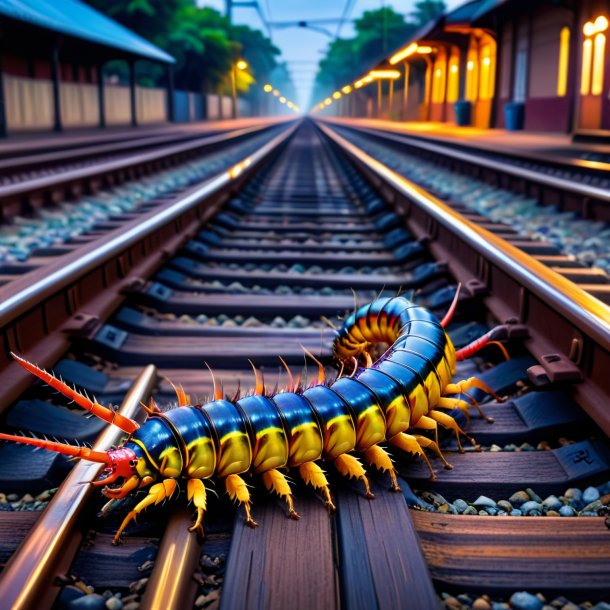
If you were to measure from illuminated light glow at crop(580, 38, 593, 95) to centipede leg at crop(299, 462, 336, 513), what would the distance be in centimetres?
2064

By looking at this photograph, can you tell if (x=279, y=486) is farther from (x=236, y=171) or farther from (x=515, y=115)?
(x=515, y=115)

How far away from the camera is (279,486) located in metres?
1.84

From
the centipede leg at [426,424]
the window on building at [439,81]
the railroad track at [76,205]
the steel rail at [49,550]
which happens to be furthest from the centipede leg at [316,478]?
the window on building at [439,81]

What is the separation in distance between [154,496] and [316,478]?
44 cm

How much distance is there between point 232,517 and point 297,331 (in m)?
1.78

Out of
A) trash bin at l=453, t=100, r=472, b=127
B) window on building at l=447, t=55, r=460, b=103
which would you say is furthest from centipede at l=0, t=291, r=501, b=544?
window on building at l=447, t=55, r=460, b=103

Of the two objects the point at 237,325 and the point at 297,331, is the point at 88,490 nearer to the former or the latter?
the point at 297,331

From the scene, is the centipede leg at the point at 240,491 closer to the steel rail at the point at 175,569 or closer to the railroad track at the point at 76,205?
the steel rail at the point at 175,569

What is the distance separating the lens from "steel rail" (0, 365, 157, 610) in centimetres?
144

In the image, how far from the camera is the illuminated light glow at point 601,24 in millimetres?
18337

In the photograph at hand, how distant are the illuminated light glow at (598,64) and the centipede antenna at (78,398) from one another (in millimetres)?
19907

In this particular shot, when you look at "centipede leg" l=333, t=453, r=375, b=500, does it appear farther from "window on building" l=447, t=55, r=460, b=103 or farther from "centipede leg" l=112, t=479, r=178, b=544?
"window on building" l=447, t=55, r=460, b=103

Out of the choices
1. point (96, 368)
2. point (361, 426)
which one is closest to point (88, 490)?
point (361, 426)

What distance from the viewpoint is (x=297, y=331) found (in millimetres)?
3600
